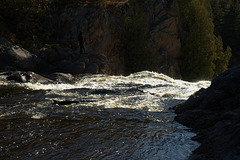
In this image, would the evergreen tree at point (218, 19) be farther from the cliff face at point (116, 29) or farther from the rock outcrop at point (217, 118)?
the rock outcrop at point (217, 118)

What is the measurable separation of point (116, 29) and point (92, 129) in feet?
106

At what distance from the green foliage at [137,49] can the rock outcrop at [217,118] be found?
92.8 ft

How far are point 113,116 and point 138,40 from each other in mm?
30538

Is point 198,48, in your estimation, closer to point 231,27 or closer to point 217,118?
point 231,27

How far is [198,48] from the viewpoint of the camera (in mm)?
44594

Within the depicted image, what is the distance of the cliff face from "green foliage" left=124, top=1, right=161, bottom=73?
103 centimetres

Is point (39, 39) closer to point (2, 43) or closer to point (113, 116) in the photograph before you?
Answer: point (2, 43)

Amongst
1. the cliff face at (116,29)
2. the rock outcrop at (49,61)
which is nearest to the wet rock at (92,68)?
the rock outcrop at (49,61)

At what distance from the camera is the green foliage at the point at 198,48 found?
145ft

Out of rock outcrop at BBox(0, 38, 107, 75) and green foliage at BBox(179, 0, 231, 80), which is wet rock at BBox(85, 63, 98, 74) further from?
green foliage at BBox(179, 0, 231, 80)

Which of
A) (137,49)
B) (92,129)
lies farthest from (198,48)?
(92,129)

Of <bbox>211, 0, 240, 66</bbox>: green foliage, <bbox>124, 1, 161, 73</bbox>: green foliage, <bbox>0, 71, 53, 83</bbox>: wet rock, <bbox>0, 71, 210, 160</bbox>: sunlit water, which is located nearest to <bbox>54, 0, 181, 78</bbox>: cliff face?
<bbox>124, 1, 161, 73</bbox>: green foliage

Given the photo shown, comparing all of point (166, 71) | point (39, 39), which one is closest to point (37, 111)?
point (39, 39)

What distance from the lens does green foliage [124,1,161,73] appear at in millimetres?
38938
